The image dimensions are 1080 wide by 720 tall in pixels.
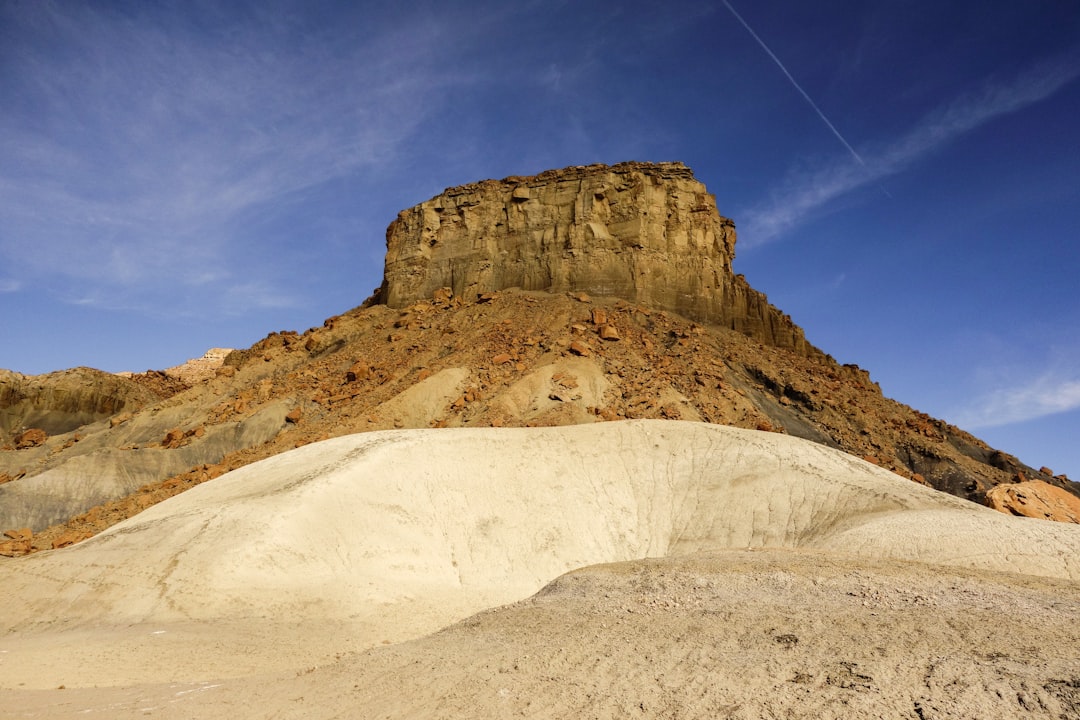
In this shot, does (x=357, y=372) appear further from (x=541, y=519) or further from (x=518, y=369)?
(x=541, y=519)

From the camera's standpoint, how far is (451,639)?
1121cm

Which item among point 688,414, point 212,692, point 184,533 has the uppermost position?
point 688,414

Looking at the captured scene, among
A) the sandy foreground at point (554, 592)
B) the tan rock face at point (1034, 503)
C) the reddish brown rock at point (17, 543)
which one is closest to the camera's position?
the sandy foreground at point (554, 592)

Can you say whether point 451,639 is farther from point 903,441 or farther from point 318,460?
point 903,441

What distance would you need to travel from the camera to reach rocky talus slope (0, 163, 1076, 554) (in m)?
35.3

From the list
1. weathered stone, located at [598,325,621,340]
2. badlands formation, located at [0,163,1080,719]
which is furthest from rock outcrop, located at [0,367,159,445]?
weathered stone, located at [598,325,621,340]

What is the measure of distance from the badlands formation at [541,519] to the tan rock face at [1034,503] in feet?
0.58

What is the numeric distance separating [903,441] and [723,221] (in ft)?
73.8

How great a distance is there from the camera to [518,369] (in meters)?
38.9

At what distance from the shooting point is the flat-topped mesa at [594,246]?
Answer: 160ft

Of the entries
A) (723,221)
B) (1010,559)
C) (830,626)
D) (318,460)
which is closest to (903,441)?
(723,221)

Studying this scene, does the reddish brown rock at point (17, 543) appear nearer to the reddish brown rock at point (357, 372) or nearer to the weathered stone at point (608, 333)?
the reddish brown rock at point (357, 372)

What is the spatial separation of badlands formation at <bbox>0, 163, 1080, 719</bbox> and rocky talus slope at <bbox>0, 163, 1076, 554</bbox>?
0.22 m

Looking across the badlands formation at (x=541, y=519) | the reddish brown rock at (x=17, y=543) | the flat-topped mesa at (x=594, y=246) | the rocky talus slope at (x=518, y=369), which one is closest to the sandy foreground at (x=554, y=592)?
the badlands formation at (x=541, y=519)
